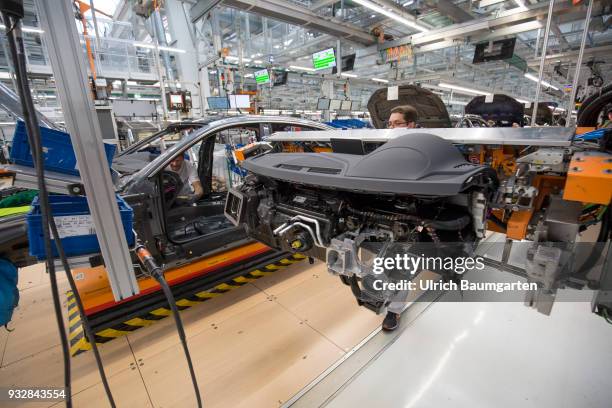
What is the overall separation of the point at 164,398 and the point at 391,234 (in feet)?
5.46

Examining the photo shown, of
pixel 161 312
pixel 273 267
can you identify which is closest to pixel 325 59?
pixel 273 267

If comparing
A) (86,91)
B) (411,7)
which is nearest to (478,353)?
(86,91)

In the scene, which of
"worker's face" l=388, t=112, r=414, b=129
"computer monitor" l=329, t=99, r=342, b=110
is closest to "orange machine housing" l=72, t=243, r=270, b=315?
"worker's face" l=388, t=112, r=414, b=129

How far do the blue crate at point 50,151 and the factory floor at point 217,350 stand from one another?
1.54 metres

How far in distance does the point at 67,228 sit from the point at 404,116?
8.72 feet

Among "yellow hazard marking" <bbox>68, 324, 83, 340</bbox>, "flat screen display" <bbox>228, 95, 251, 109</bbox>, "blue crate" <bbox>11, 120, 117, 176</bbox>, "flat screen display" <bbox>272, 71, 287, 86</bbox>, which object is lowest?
"yellow hazard marking" <bbox>68, 324, 83, 340</bbox>

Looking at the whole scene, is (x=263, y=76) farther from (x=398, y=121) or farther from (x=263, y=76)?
(x=398, y=121)

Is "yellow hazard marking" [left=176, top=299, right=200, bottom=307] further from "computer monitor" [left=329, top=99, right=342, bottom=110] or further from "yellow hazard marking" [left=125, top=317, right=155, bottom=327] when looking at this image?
"computer monitor" [left=329, top=99, right=342, bottom=110]

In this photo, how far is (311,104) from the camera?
59.6 ft

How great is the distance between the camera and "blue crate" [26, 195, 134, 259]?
0.81m

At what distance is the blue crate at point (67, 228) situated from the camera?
0.81 meters

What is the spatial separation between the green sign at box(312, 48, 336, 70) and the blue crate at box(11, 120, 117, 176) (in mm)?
8612

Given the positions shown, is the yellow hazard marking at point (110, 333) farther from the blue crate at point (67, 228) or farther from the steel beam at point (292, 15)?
the steel beam at point (292, 15)

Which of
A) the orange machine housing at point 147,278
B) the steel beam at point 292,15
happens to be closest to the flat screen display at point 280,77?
the steel beam at point 292,15
